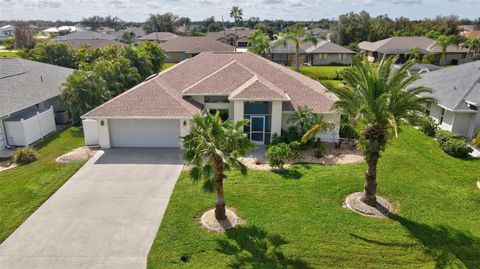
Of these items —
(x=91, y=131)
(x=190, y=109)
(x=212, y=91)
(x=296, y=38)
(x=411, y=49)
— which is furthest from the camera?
(x=411, y=49)

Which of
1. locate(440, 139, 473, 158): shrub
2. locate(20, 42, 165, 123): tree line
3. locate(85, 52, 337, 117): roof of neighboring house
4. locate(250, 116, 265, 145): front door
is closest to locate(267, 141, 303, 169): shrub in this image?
locate(250, 116, 265, 145): front door

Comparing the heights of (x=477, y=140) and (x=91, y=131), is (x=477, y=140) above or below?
below

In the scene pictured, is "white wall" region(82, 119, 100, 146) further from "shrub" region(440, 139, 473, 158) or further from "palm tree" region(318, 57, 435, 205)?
"shrub" region(440, 139, 473, 158)

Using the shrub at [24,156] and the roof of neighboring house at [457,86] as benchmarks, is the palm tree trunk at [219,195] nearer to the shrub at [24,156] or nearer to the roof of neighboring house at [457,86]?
the shrub at [24,156]

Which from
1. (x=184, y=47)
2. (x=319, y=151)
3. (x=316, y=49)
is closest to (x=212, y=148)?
(x=319, y=151)

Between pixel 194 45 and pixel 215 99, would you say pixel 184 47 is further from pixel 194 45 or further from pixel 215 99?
pixel 215 99

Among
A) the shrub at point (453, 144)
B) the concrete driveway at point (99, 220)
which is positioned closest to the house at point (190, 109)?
the concrete driveway at point (99, 220)
